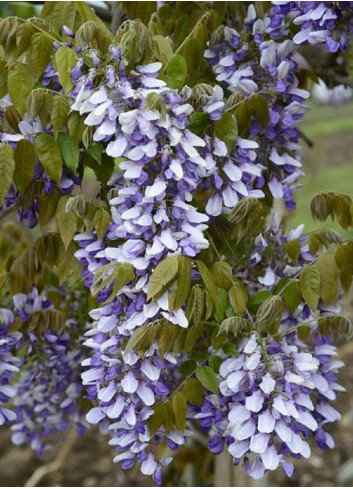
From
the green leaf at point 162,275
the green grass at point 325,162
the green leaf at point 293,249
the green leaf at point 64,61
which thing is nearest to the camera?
the green leaf at point 162,275

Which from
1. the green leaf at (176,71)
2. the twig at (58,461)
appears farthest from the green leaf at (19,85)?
the twig at (58,461)

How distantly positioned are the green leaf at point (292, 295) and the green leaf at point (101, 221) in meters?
0.37

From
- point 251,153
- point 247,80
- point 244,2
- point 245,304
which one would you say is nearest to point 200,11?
point 244,2

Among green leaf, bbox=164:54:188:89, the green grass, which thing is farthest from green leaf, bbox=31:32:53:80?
the green grass

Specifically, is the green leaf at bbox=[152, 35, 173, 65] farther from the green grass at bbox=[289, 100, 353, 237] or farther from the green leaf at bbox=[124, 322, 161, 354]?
the green grass at bbox=[289, 100, 353, 237]

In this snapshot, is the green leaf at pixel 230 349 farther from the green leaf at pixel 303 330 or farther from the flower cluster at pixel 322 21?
the flower cluster at pixel 322 21

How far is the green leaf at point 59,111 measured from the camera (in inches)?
50.6

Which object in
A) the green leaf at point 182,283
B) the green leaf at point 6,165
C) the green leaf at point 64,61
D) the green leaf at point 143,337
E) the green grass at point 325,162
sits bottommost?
the green grass at point 325,162

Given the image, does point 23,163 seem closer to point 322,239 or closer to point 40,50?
point 40,50

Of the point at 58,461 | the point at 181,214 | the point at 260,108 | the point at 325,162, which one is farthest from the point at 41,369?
the point at 325,162

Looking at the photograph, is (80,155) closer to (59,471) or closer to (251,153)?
(251,153)

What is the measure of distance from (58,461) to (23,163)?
2.54 meters

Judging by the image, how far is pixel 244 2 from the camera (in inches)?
66.0

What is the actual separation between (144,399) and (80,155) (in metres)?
0.51
